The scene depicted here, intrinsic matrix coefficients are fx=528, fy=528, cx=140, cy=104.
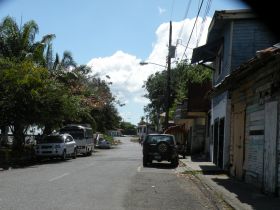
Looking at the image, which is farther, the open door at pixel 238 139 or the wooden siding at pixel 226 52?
the wooden siding at pixel 226 52

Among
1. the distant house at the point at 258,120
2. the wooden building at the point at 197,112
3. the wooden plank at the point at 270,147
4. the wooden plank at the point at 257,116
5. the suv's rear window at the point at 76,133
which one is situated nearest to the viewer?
the distant house at the point at 258,120

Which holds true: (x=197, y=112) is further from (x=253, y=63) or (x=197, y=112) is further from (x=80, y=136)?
(x=253, y=63)

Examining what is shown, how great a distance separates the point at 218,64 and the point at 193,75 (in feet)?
94.0

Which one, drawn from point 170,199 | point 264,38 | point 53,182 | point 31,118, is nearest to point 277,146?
point 170,199

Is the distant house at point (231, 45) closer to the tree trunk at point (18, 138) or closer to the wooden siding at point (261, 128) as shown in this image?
the wooden siding at point (261, 128)

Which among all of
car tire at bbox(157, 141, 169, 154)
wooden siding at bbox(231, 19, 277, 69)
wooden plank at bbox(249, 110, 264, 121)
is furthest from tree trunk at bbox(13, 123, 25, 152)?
wooden plank at bbox(249, 110, 264, 121)

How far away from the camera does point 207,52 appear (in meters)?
28.0

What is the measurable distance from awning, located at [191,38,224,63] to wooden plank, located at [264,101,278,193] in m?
12.4

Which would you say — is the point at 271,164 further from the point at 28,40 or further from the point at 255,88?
the point at 28,40

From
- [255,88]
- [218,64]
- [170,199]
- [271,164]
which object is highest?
[218,64]

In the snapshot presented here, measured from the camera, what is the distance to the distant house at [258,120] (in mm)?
13758

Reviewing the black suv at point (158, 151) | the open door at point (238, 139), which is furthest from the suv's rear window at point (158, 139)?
the open door at point (238, 139)

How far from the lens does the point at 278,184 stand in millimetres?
13344

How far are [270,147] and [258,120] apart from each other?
7.30 feet
